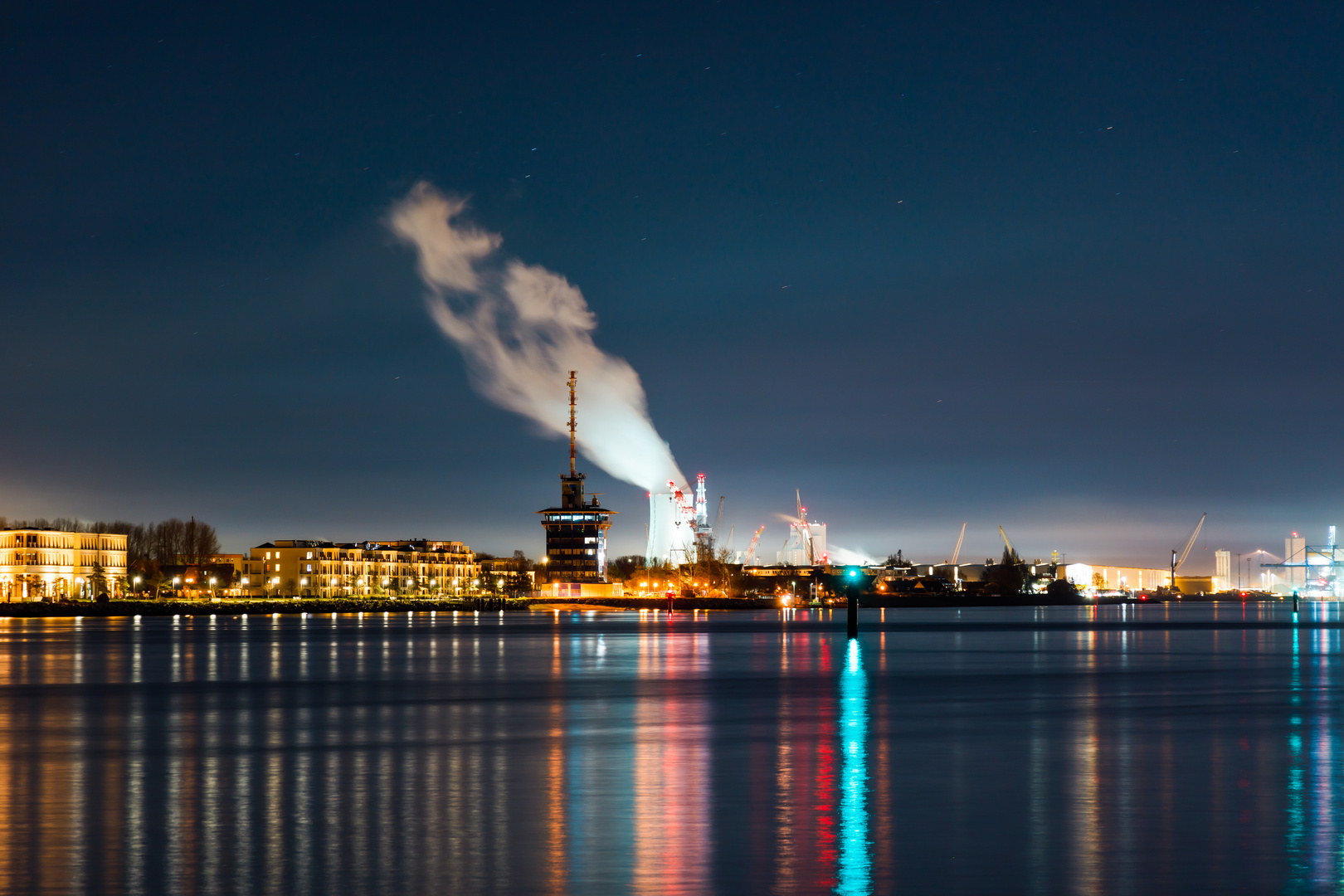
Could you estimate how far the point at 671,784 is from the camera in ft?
69.3

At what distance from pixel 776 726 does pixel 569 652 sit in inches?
1666

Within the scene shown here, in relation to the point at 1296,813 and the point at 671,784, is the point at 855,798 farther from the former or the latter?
the point at 1296,813

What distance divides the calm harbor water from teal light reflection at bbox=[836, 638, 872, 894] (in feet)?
0.26

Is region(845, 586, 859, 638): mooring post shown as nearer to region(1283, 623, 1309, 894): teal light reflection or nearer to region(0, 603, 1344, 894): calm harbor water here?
region(0, 603, 1344, 894): calm harbor water

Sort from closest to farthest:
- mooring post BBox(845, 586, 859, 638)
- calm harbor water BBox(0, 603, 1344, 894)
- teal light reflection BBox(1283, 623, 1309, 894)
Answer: teal light reflection BBox(1283, 623, 1309, 894) < calm harbor water BBox(0, 603, 1344, 894) < mooring post BBox(845, 586, 859, 638)

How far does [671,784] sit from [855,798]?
120 inches

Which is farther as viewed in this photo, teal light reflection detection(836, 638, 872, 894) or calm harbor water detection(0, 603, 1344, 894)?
calm harbor water detection(0, 603, 1344, 894)

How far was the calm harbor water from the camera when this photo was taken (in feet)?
46.6

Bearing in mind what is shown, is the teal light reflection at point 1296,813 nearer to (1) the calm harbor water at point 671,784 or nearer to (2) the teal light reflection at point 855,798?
(1) the calm harbor water at point 671,784

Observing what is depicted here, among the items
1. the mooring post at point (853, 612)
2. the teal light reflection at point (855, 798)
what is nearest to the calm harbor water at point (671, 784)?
the teal light reflection at point (855, 798)

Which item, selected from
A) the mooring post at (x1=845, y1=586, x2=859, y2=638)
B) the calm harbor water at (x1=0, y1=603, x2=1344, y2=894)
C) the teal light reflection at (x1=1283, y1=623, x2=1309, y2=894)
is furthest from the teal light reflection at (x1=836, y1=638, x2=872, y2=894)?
the mooring post at (x1=845, y1=586, x2=859, y2=638)

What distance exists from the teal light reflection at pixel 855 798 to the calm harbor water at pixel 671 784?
0.08 metres

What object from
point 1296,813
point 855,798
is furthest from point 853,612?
point 1296,813

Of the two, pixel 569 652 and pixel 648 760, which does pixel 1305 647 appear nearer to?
pixel 569 652
